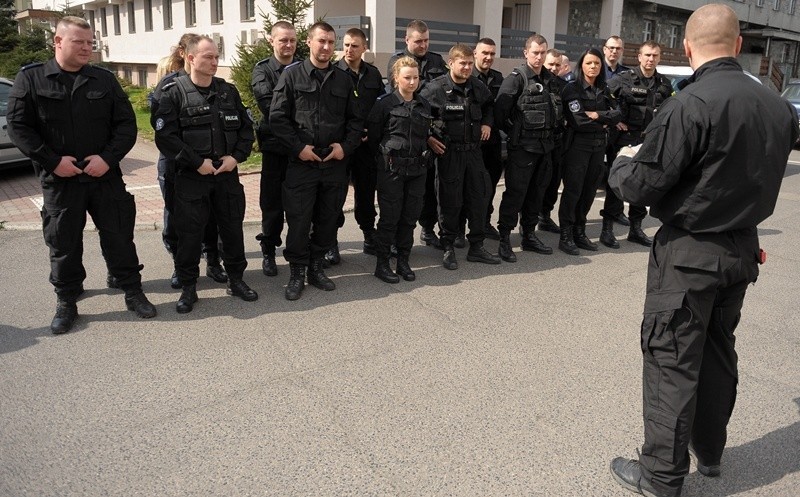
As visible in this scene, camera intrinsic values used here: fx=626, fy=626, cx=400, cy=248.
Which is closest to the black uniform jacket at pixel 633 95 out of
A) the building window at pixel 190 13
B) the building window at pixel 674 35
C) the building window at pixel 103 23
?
the building window at pixel 190 13

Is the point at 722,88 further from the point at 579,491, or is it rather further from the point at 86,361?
the point at 86,361

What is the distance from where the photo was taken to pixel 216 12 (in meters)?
20.0

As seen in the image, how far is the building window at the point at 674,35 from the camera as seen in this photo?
90.3 ft

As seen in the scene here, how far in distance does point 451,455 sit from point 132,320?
9.18 ft

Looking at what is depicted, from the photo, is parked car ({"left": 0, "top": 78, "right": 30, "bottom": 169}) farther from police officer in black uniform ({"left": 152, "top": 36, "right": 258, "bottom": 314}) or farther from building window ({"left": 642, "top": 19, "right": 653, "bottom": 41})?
building window ({"left": 642, "top": 19, "right": 653, "bottom": 41})

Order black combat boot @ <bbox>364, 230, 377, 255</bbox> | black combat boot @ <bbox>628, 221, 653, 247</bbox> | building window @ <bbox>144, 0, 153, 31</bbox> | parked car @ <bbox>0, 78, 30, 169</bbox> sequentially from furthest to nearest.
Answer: building window @ <bbox>144, 0, 153, 31</bbox> < parked car @ <bbox>0, 78, 30, 169</bbox> < black combat boot @ <bbox>628, 221, 653, 247</bbox> < black combat boot @ <bbox>364, 230, 377, 255</bbox>

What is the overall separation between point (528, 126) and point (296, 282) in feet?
9.12

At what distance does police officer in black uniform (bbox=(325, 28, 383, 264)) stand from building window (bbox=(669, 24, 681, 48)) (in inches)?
1013

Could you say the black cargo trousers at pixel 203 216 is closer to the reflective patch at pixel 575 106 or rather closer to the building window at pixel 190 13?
the reflective patch at pixel 575 106

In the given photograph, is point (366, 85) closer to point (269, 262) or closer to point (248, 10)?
point (269, 262)

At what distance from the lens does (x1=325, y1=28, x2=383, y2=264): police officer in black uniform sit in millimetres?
5680

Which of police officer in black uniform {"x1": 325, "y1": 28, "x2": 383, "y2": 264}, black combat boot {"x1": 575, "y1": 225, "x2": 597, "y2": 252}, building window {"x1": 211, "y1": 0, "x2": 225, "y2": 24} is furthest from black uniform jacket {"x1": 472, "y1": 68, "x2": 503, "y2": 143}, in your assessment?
building window {"x1": 211, "y1": 0, "x2": 225, "y2": 24}

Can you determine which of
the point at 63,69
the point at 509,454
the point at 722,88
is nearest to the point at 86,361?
the point at 63,69

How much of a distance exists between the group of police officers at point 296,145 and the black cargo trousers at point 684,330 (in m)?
3.15
